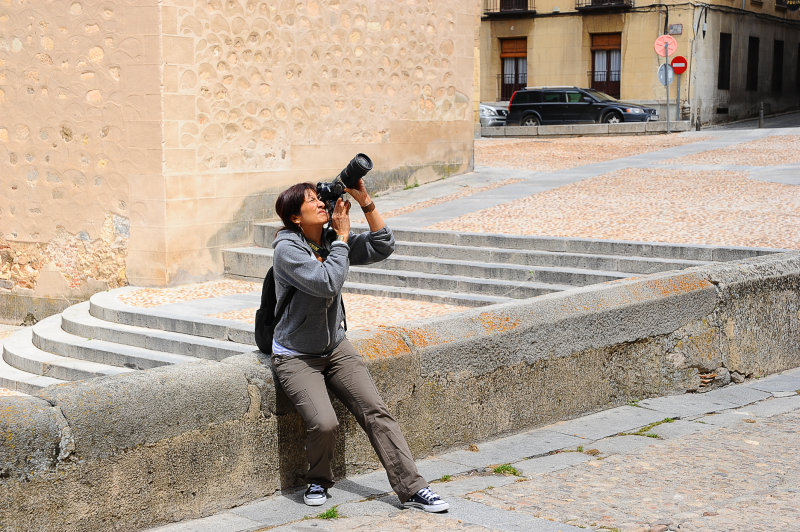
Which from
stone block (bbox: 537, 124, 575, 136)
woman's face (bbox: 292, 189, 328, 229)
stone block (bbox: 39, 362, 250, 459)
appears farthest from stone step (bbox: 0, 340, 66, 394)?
stone block (bbox: 537, 124, 575, 136)

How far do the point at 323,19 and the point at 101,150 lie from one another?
128 inches

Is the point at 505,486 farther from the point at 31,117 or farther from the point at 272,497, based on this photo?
the point at 31,117

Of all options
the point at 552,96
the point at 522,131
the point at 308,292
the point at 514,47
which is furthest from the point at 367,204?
the point at 514,47

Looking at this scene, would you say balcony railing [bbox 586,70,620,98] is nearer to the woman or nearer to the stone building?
the stone building

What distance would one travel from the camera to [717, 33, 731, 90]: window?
34.1 meters

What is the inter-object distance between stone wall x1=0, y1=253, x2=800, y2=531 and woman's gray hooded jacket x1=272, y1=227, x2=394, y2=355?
0.75ft

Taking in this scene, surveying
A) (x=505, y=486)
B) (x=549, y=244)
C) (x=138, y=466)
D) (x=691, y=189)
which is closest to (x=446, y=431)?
(x=505, y=486)

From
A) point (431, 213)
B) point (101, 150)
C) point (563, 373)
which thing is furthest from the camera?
point (431, 213)

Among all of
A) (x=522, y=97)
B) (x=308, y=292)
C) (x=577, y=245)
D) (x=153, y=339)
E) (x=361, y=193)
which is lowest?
(x=153, y=339)

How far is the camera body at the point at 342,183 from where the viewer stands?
14.4ft

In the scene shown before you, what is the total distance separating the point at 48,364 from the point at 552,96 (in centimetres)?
2277

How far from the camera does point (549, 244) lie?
9953 mm

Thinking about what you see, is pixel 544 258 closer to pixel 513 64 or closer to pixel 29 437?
pixel 29 437

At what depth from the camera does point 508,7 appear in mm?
36344
